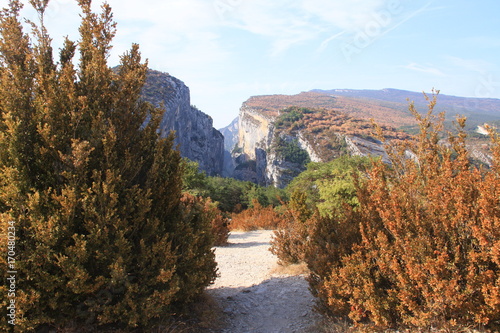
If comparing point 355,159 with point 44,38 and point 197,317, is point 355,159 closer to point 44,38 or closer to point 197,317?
point 197,317

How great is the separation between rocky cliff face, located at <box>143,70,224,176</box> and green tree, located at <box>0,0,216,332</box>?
198 ft

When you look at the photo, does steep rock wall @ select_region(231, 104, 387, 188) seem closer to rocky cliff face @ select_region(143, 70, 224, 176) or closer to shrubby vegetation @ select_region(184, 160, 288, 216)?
rocky cliff face @ select_region(143, 70, 224, 176)

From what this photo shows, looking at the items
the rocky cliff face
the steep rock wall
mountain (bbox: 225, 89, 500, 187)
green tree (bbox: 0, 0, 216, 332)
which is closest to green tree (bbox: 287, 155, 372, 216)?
green tree (bbox: 0, 0, 216, 332)

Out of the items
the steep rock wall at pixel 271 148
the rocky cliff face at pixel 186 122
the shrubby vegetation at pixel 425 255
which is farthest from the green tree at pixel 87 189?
the rocky cliff face at pixel 186 122

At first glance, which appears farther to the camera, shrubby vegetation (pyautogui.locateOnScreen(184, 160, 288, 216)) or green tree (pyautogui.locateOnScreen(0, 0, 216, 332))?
shrubby vegetation (pyautogui.locateOnScreen(184, 160, 288, 216))

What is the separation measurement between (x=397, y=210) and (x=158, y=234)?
2.64 metres

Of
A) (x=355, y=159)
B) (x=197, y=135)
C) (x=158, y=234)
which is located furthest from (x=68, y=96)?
(x=197, y=135)

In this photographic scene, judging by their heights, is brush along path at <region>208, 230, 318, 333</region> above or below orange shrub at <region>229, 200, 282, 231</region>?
above

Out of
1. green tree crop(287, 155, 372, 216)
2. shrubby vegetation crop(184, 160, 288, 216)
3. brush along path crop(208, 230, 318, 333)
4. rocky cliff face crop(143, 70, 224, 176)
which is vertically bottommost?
shrubby vegetation crop(184, 160, 288, 216)

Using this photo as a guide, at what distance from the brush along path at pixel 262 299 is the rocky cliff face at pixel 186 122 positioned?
2276 inches

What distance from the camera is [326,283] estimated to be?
3.88 meters

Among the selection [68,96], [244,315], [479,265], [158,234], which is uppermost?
[68,96]

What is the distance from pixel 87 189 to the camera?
311 cm

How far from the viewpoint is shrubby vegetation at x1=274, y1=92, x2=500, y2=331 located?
292 centimetres
